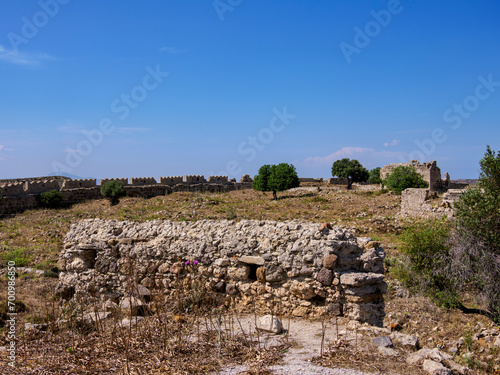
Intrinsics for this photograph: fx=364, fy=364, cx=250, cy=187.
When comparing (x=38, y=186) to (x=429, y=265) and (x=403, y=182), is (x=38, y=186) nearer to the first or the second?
(x=429, y=265)

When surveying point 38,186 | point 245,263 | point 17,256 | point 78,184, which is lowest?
point 17,256

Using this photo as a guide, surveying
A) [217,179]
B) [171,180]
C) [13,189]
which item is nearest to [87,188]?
[13,189]

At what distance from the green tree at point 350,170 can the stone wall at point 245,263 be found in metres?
44.8

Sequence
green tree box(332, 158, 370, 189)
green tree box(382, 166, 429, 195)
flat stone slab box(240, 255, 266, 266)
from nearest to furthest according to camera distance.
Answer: flat stone slab box(240, 255, 266, 266) → green tree box(382, 166, 429, 195) → green tree box(332, 158, 370, 189)

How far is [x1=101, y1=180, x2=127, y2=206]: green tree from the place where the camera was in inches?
1290

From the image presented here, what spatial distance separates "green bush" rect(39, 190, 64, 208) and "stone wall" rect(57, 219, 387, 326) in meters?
25.2

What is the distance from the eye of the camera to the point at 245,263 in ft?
24.3

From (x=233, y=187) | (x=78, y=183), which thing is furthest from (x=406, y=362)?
(x=233, y=187)

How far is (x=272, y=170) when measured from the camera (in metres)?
40.9

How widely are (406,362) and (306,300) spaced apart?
221 centimetres

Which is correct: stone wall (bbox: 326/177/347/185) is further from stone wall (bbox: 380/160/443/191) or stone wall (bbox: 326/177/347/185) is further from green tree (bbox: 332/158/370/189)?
stone wall (bbox: 380/160/443/191)

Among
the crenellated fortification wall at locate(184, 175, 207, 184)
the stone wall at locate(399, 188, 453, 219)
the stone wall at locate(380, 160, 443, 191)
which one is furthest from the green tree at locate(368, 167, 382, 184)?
the stone wall at locate(399, 188, 453, 219)

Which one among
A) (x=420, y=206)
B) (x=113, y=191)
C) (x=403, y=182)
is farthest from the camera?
(x=403, y=182)

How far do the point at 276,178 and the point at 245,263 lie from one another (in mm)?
31129
